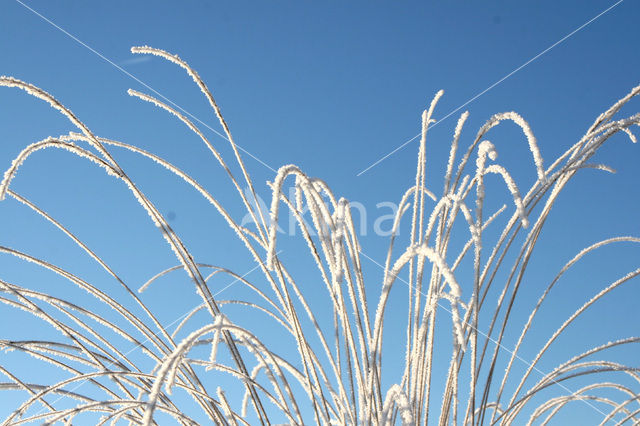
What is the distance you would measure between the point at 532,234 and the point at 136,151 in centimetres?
88

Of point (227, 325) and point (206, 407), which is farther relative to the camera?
point (206, 407)

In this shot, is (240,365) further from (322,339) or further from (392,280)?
(392,280)

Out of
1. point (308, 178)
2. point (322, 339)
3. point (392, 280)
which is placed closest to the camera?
point (392, 280)

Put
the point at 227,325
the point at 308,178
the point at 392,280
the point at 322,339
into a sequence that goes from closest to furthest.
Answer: the point at 227,325
the point at 392,280
the point at 308,178
the point at 322,339

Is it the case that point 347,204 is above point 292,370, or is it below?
above

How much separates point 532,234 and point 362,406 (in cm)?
49

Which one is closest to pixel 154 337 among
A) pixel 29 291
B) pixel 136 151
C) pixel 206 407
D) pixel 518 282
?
pixel 206 407

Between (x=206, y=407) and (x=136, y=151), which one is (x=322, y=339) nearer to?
(x=206, y=407)

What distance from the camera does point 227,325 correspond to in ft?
2.96

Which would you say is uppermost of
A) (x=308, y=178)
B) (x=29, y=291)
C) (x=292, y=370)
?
(x=308, y=178)

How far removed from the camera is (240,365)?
1216 mm

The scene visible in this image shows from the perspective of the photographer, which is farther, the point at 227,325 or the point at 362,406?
the point at 362,406

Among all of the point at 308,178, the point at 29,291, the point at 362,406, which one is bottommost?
the point at 362,406

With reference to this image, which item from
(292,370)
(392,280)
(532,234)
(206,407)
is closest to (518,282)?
(532,234)
